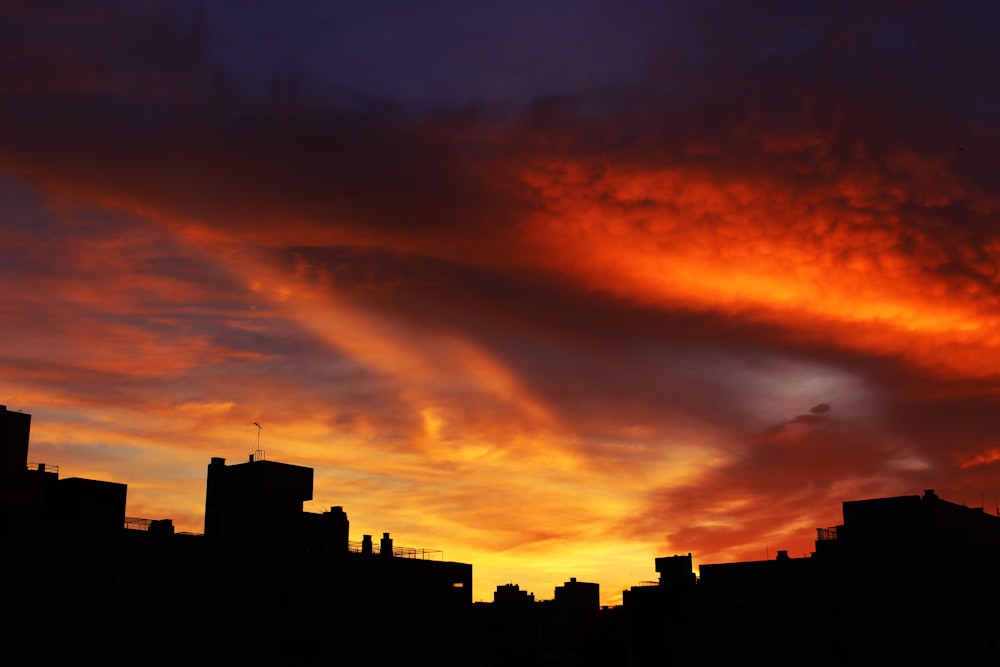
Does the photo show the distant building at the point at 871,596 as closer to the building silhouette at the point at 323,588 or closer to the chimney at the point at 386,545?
the building silhouette at the point at 323,588

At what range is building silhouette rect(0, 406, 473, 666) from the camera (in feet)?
277

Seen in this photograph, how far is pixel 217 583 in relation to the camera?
4077 inches

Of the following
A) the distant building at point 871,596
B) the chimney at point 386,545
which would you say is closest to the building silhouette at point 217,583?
the chimney at point 386,545

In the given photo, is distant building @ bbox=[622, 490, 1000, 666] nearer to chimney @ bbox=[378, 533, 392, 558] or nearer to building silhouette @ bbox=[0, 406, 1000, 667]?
building silhouette @ bbox=[0, 406, 1000, 667]

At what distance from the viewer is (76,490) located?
9375 cm

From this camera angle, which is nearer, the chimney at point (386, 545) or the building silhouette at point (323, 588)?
the building silhouette at point (323, 588)

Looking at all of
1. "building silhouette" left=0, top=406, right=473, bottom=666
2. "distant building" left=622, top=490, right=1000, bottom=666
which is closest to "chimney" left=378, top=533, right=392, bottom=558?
"building silhouette" left=0, top=406, right=473, bottom=666

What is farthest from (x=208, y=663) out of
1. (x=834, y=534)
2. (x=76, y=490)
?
(x=834, y=534)

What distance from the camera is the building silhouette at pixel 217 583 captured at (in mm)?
84438

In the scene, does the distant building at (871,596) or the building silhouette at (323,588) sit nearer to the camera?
the building silhouette at (323,588)

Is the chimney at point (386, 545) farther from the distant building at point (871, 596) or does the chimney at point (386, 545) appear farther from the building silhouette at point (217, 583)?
the distant building at point (871, 596)

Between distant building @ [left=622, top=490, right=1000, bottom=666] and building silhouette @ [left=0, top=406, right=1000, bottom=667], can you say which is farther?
distant building @ [left=622, top=490, right=1000, bottom=666]

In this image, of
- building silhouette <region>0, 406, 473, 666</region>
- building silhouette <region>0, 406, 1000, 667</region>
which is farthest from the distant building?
building silhouette <region>0, 406, 473, 666</region>

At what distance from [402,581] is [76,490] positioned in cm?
3711
